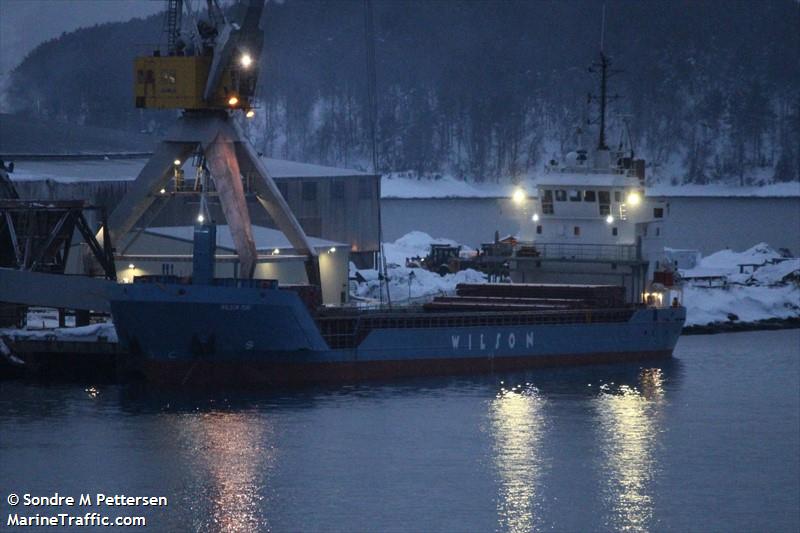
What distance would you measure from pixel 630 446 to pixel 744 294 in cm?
2599

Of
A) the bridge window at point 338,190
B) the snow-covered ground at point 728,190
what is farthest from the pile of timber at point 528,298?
the snow-covered ground at point 728,190

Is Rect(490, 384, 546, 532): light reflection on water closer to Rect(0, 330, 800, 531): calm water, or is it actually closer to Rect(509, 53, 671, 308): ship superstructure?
Rect(0, 330, 800, 531): calm water

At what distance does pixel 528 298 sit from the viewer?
147 feet

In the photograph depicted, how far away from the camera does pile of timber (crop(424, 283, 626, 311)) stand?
4328 centimetres

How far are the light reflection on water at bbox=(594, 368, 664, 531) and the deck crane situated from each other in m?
9.20

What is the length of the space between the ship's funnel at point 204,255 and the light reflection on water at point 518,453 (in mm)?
7272

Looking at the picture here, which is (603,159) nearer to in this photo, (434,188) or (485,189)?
(485,189)

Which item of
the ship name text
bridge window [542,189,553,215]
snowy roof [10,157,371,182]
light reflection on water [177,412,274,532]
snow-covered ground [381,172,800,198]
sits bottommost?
light reflection on water [177,412,274,532]

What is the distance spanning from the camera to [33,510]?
2736 cm

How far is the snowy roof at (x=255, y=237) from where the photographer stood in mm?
46938

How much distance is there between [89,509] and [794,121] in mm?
152549

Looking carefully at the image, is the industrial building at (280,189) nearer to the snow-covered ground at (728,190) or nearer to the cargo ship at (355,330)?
the cargo ship at (355,330)

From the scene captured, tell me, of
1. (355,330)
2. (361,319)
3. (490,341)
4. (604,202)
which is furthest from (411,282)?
(355,330)

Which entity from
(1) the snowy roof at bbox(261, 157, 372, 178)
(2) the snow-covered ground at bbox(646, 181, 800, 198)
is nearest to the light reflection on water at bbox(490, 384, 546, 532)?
(1) the snowy roof at bbox(261, 157, 372, 178)
